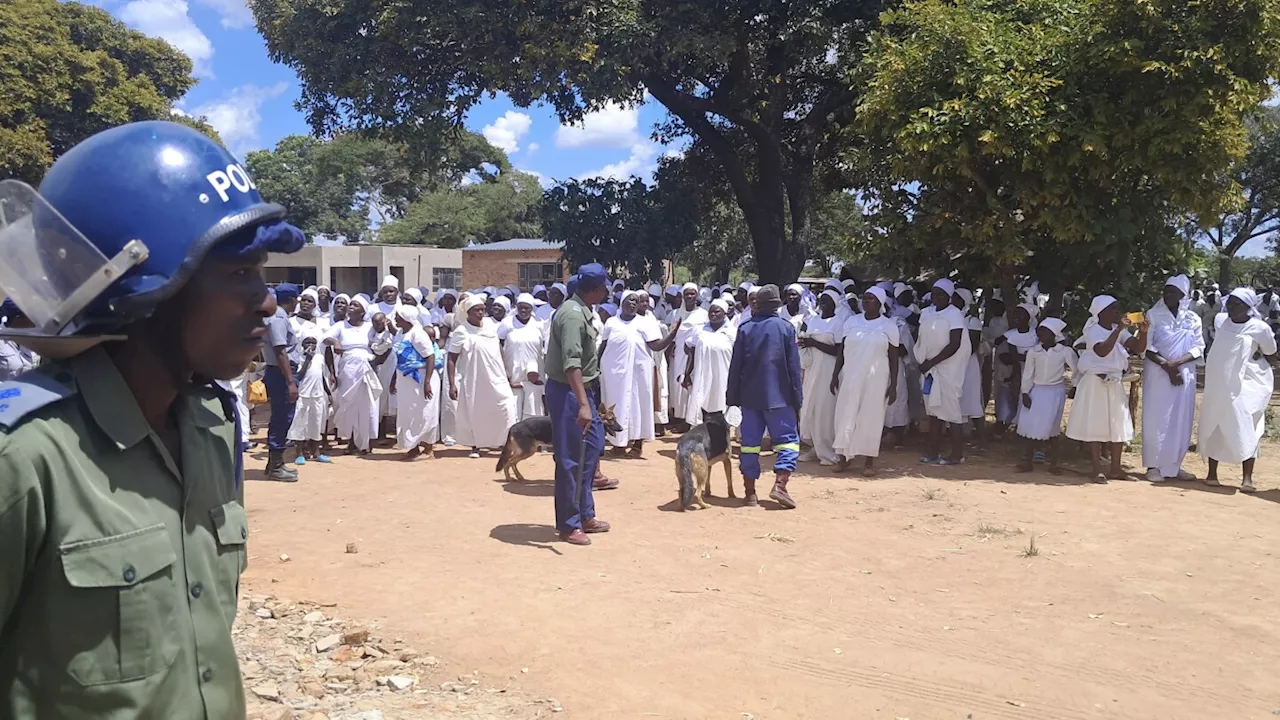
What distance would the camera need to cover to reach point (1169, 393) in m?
9.05

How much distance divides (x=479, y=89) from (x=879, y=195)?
6904 millimetres

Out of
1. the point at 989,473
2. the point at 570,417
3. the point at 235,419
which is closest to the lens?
the point at 235,419

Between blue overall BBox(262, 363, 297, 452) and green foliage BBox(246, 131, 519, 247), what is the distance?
104 feet

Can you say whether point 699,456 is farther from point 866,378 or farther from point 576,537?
point 866,378

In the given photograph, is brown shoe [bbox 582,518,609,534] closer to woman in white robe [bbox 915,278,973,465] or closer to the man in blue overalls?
the man in blue overalls

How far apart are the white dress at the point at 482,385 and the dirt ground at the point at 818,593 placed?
1.54 metres

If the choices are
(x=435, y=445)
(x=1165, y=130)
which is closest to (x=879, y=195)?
(x=1165, y=130)

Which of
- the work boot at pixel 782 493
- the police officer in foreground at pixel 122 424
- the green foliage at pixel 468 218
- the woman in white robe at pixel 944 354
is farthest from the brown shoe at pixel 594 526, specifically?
the green foliage at pixel 468 218

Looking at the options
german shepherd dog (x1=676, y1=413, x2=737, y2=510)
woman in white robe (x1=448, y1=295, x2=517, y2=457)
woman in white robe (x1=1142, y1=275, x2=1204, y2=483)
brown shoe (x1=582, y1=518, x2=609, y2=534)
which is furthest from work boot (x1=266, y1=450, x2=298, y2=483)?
woman in white robe (x1=1142, y1=275, x2=1204, y2=483)

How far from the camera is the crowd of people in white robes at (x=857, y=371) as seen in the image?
9.02 metres

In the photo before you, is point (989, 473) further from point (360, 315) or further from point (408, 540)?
point (360, 315)

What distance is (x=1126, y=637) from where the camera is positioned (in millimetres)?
4957

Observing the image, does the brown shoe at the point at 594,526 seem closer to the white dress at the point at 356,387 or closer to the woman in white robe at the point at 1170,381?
the white dress at the point at 356,387

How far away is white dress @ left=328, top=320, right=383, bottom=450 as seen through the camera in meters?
9.98
